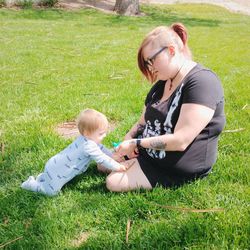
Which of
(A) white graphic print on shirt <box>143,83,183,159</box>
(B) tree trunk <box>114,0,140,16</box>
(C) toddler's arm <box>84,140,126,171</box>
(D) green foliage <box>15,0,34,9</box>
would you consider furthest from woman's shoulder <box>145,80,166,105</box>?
(B) tree trunk <box>114,0,140,16</box>

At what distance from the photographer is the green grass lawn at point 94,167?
8.52 feet

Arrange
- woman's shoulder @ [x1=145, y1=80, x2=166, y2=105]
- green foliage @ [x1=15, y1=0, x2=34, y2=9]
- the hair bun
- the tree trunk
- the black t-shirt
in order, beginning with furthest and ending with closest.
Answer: the tree trunk, green foliage @ [x1=15, y1=0, x2=34, y2=9], woman's shoulder @ [x1=145, y1=80, x2=166, y2=105], the hair bun, the black t-shirt

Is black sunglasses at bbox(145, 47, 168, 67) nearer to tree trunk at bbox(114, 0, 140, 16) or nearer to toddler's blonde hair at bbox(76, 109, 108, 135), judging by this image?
toddler's blonde hair at bbox(76, 109, 108, 135)

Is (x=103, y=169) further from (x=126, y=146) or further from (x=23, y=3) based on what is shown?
(x=23, y=3)

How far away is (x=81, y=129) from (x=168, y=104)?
2.33 feet

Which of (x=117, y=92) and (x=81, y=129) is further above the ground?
(x=81, y=129)

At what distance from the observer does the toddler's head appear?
3.10 meters

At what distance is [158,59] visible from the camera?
2775mm

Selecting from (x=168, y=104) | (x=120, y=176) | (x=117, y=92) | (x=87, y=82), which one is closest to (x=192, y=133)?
(x=168, y=104)

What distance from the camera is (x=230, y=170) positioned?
3.28 m

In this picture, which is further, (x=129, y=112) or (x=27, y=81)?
(x=27, y=81)

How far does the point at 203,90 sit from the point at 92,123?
902 millimetres

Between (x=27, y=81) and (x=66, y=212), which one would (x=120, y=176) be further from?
(x=27, y=81)

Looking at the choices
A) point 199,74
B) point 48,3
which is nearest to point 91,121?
point 199,74
